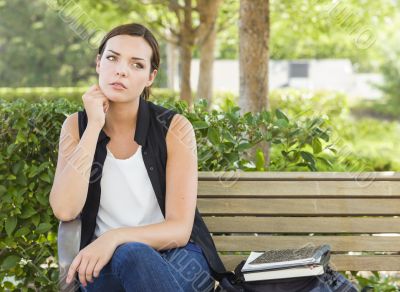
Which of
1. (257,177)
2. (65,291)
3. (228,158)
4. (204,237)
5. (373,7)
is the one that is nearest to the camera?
(65,291)

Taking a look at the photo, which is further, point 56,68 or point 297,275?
point 56,68

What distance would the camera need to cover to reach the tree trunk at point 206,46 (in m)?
11.4

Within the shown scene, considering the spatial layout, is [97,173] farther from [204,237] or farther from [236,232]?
[236,232]

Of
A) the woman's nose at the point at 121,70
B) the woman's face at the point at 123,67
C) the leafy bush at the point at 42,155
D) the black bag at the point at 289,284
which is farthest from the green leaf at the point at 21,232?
the black bag at the point at 289,284

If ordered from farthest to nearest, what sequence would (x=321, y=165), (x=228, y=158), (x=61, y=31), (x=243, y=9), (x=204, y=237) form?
(x=61, y=31) < (x=243, y=9) < (x=321, y=165) < (x=228, y=158) < (x=204, y=237)

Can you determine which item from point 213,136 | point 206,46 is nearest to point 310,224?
point 213,136

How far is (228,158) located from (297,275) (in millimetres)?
1240

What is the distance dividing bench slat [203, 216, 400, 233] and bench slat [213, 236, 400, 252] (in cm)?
3

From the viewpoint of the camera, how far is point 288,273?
8.96 feet

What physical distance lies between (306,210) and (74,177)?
3.88 feet

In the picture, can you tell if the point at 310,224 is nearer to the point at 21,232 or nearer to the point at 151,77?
the point at 151,77

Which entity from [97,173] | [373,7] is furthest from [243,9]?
[373,7]

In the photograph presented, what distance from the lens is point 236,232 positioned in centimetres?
356

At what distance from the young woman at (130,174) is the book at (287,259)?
0.69 ft
